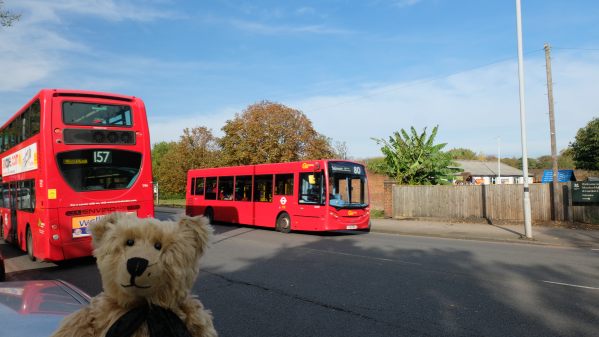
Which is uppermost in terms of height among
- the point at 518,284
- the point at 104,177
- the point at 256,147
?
the point at 256,147

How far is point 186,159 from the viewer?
2069 inches

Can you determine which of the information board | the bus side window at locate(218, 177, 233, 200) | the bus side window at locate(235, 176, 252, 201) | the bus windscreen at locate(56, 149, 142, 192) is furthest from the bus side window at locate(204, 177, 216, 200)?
the information board

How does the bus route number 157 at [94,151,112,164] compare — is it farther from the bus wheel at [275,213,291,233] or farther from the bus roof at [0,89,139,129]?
the bus wheel at [275,213,291,233]

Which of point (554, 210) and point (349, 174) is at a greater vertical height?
point (349, 174)

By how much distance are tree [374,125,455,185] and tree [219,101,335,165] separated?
9.86m

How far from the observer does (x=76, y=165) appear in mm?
9039

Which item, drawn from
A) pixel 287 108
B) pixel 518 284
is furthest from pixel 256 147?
pixel 518 284

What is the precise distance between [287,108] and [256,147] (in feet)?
14.3

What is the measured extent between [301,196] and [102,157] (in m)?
8.39

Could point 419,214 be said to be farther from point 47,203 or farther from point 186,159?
point 186,159

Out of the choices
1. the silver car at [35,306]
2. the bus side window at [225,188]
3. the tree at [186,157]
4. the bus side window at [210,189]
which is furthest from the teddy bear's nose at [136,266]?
the tree at [186,157]

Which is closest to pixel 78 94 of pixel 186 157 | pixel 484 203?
pixel 484 203

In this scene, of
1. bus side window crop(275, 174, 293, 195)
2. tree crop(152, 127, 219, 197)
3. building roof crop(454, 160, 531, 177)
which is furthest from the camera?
building roof crop(454, 160, 531, 177)

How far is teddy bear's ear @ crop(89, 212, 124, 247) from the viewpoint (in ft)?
6.92
